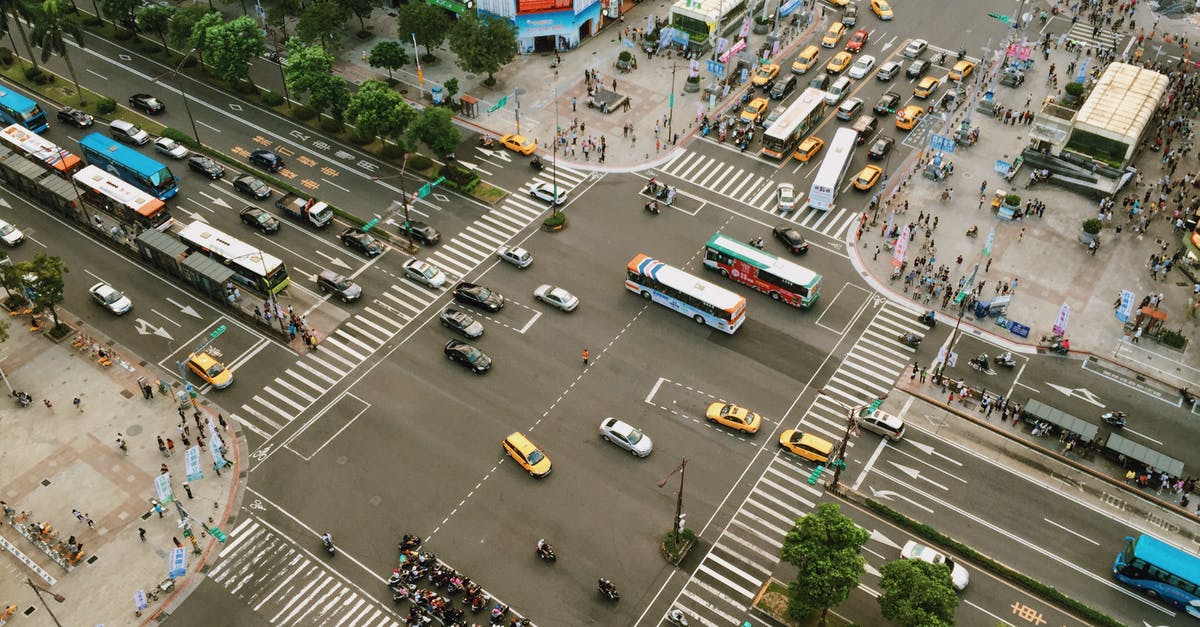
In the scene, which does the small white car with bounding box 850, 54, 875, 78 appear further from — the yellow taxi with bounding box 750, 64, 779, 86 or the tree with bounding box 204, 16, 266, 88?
the tree with bounding box 204, 16, 266, 88

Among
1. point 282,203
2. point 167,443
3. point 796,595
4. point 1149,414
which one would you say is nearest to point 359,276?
point 282,203

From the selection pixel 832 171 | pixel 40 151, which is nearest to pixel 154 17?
pixel 40 151

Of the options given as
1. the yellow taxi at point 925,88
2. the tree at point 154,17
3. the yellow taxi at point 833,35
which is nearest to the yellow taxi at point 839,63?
the yellow taxi at point 833,35

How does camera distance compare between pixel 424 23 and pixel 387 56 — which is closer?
pixel 387 56

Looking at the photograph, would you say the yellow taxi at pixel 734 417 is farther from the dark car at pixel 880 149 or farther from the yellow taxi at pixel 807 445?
the dark car at pixel 880 149

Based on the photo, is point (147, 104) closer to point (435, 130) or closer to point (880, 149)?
→ point (435, 130)

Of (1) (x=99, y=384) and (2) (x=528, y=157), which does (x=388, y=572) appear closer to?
(1) (x=99, y=384)
